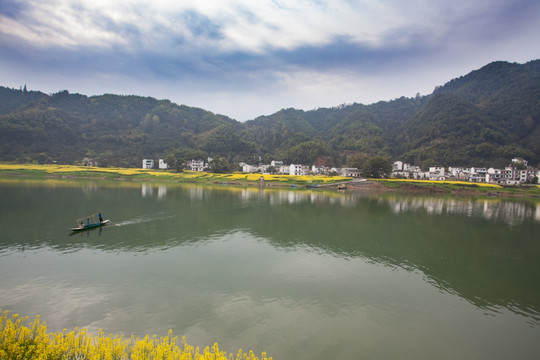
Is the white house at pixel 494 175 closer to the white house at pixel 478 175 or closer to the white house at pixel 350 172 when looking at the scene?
the white house at pixel 478 175

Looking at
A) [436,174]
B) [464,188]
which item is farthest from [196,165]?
[436,174]

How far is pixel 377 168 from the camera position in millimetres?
74750

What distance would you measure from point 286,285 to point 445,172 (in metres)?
99.4

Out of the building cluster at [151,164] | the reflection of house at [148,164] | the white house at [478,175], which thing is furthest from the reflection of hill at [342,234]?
the reflection of house at [148,164]

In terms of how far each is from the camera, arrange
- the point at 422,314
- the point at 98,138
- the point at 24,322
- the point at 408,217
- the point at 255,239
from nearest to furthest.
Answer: the point at 24,322 → the point at 422,314 → the point at 255,239 → the point at 408,217 → the point at 98,138

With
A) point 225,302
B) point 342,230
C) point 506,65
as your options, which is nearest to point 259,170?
point 342,230

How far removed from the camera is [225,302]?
1030 centimetres

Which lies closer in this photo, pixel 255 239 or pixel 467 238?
pixel 255 239

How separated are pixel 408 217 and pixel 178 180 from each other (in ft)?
172

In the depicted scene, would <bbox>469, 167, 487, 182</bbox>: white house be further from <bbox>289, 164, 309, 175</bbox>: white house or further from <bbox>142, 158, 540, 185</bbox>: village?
<bbox>289, 164, 309, 175</bbox>: white house

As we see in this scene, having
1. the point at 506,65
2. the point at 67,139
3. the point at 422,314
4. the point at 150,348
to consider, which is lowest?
the point at 422,314

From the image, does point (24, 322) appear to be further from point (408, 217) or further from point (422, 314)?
point (408, 217)

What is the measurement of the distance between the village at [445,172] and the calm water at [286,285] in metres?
67.2

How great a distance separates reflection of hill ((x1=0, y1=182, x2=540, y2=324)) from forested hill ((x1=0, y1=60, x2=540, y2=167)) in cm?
5797
